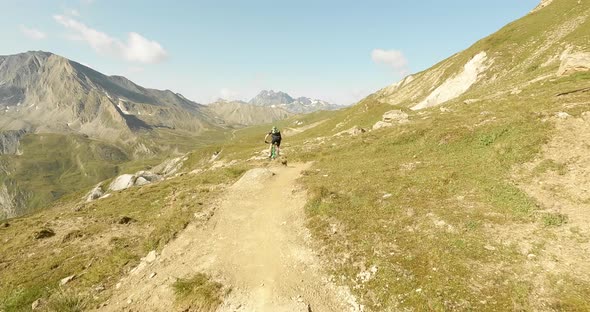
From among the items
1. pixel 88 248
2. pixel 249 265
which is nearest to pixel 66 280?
pixel 88 248

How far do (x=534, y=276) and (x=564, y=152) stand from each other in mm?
11231

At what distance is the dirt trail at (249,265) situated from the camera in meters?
12.1

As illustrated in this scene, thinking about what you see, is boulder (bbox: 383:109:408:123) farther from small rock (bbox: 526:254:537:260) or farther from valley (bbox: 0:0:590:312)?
small rock (bbox: 526:254:537:260)

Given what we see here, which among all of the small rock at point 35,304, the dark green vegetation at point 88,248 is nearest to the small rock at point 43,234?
the dark green vegetation at point 88,248

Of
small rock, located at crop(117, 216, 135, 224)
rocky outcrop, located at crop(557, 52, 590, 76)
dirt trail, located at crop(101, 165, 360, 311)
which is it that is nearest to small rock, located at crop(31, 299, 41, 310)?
dirt trail, located at crop(101, 165, 360, 311)

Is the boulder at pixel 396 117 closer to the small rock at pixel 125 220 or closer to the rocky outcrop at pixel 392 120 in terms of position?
the rocky outcrop at pixel 392 120

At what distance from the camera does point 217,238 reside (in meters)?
17.1

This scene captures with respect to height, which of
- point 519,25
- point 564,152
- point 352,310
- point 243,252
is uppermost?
point 519,25

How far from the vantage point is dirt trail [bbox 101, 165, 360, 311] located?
39.5ft

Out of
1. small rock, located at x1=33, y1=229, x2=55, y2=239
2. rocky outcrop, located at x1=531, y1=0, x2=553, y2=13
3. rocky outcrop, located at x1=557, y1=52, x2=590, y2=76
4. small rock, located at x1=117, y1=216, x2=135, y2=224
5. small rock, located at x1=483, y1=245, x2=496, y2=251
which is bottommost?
small rock, located at x1=483, y1=245, x2=496, y2=251

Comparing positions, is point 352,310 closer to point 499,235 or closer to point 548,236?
point 499,235

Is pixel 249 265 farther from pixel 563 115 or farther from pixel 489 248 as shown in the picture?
pixel 563 115

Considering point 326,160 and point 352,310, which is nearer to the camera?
point 352,310

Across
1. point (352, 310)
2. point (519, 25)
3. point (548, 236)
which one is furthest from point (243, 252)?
point (519, 25)
